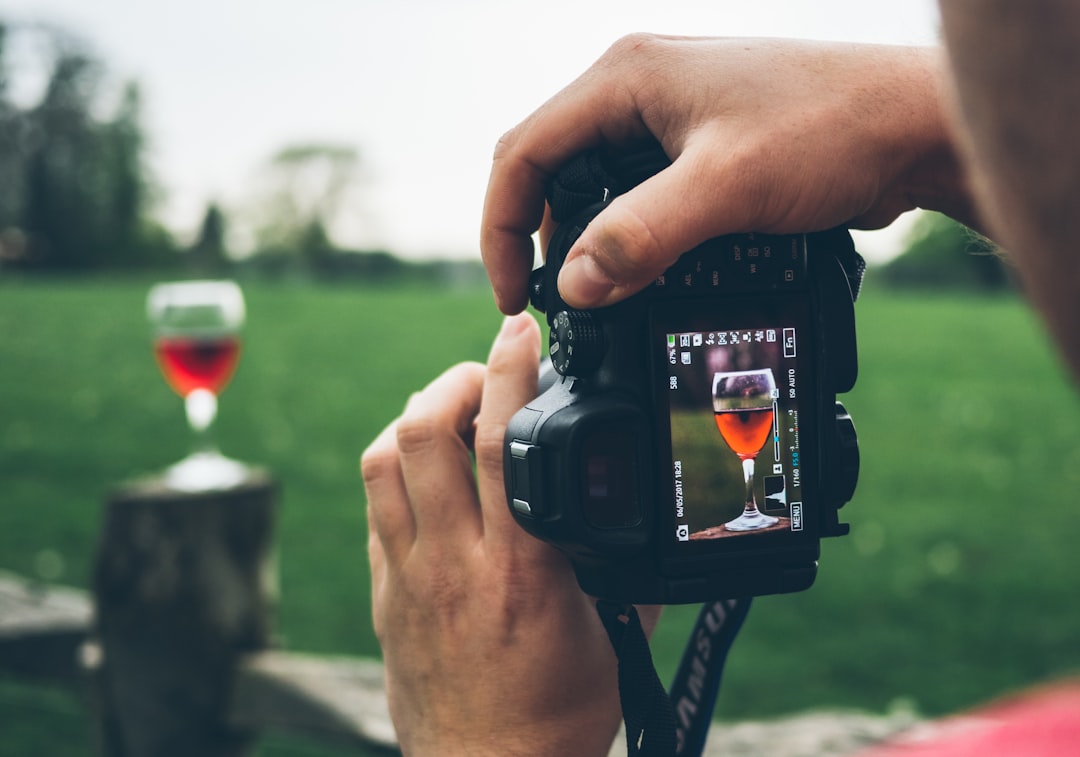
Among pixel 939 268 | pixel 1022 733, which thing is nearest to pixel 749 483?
pixel 1022 733

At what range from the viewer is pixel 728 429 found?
957mm

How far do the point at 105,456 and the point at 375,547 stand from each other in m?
6.06

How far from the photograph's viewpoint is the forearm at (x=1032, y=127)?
1.20ft

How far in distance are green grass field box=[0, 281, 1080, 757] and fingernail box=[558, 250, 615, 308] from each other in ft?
1.26

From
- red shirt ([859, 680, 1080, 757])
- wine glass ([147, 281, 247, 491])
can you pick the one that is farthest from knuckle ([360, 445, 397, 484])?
wine glass ([147, 281, 247, 491])

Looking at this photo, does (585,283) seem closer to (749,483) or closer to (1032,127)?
(749,483)

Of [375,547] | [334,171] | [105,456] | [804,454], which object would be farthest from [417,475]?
[334,171]

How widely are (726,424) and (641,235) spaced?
0.18 metres

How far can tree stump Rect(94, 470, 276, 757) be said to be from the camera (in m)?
2.28

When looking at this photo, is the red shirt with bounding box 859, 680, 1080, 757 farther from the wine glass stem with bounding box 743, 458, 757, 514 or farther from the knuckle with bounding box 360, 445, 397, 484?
the knuckle with bounding box 360, 445, 397, 484

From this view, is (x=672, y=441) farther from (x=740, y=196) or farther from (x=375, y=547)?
(x=375, y=547)

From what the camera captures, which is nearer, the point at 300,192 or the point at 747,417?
the point at 747,417

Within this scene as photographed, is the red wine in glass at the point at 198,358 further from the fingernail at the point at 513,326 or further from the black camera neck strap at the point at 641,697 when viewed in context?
the black camera neck strap at the point at 641,697

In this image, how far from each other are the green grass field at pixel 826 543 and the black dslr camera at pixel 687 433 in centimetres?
23
